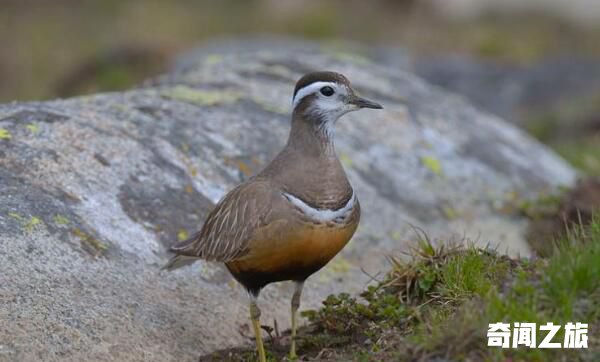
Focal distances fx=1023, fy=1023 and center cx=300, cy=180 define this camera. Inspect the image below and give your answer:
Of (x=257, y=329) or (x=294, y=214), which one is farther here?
(x=257, y=329)

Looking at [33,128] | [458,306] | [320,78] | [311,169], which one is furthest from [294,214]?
[33,128]

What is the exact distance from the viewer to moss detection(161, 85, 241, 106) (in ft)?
29.8

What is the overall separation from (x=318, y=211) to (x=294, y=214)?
159 millimetres

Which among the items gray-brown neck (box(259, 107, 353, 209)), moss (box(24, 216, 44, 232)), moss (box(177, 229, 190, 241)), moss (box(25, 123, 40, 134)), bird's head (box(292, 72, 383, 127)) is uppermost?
bird's head (box(292, 72, 383, 127))

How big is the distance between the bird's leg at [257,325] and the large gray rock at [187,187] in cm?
30

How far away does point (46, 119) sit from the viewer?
25.2 feet

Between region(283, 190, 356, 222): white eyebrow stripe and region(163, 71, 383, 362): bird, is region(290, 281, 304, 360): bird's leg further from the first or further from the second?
region(283, 190, 356, 222): white eyebrow stripe

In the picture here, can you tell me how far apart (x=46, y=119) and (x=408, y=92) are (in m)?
4.42

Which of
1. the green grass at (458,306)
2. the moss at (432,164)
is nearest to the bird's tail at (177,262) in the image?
the green grass at (458,306)

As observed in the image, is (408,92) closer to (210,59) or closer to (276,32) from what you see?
(210,59)

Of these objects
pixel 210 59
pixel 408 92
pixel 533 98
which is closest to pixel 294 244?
pixel 408 92

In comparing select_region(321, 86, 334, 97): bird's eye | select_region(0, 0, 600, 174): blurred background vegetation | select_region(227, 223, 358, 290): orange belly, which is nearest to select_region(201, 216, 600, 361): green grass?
select_region(227, 223, 358, 290): orange belly

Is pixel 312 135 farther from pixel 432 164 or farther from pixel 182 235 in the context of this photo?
pixel 432 164

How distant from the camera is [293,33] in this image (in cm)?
2264
